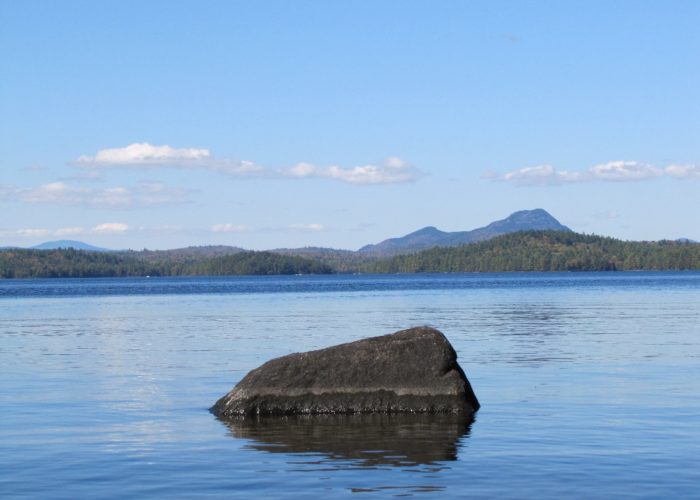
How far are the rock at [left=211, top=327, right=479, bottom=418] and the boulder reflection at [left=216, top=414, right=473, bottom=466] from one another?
1.05ft

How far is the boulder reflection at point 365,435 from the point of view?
737 inches

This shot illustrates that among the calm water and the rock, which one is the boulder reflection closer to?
the calm water

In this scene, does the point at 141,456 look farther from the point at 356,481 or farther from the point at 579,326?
the point at 579,326

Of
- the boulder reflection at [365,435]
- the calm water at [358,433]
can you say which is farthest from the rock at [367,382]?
the calm water at [358,433]

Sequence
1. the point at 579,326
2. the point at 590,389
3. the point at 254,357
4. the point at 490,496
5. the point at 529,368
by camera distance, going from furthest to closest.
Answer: the point at 579,326
the point at 254,357
the point at 529,368
the point at 590,389
the point at 490,496

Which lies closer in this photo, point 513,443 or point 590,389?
point 513,443

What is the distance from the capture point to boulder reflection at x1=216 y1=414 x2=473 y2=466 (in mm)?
18719

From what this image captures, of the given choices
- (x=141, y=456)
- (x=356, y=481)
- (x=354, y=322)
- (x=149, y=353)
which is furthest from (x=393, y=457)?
(x=354, y=322)

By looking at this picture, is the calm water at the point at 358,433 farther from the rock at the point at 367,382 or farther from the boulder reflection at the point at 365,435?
the rock at the point at 367,382

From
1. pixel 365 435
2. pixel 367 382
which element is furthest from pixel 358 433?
pixel 367 382

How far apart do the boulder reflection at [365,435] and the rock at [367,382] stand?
320mm

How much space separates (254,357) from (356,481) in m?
21.7

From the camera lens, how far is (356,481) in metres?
16.5

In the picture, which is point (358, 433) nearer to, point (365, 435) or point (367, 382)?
point (365, 435)
